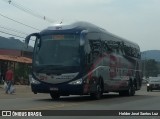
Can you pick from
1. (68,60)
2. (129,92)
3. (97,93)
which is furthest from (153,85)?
(68,60)

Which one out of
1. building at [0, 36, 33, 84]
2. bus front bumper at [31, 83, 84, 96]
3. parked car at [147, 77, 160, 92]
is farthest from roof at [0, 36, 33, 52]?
bus front bumper at [31, 83, 84, 96]

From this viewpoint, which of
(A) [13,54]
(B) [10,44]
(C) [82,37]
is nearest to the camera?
(C) [82,37]

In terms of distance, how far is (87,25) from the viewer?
83.1 ft

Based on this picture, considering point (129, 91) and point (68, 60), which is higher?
point (68, 60)

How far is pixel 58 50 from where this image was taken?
24.1m

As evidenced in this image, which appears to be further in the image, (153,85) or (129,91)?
(153,85)

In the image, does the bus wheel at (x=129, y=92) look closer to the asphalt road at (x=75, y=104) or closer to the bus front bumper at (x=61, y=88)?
the asphalt road at (x=75, y=104)

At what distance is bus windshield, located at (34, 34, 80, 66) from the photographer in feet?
78.6

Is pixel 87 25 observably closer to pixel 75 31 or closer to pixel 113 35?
pixel 75 31

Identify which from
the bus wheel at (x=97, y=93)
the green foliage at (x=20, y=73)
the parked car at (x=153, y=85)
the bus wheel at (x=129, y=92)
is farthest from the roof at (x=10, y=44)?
the bus wheel at (x=97, y=93)

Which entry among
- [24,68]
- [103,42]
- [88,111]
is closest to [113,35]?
[103,42]

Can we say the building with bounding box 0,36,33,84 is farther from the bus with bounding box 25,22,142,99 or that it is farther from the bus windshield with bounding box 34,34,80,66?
the bus windshield with bounding box 34,34,80,66

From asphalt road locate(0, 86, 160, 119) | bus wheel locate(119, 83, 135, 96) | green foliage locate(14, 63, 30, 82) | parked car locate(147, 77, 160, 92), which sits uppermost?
green foliage locate(14, 63, 30, 82)

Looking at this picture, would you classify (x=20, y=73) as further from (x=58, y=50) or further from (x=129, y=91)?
(x=58, y=50)
